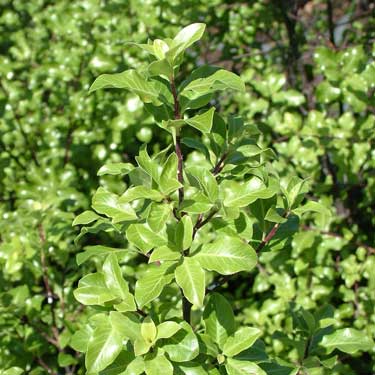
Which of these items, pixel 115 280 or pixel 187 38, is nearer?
pixel 187 38

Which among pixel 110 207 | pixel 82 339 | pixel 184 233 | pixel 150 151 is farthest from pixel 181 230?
pixel 150 151

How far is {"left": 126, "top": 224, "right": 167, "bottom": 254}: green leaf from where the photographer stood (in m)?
1.22

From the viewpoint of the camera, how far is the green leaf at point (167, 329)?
3.76 feet

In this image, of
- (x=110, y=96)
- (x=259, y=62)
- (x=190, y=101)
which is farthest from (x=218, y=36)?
(x=190, y=101)

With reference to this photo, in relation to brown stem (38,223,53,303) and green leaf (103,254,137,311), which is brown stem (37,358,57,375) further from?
green leaf (103,254,137,311)

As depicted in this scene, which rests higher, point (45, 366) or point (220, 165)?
point (220, 165)

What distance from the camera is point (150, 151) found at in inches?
108

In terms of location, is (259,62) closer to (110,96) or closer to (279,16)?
(279,16)

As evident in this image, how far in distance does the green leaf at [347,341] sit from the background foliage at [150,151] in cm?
22

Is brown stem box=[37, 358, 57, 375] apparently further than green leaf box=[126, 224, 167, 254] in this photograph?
Yes

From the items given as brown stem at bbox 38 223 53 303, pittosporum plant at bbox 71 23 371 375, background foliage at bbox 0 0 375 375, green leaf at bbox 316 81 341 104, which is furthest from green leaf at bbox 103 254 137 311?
green leaf at bbox 316 81 341 104

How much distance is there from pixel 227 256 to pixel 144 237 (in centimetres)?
19

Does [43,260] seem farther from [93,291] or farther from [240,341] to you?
[240,341]

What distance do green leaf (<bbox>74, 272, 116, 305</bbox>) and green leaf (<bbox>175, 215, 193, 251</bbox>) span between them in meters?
0.19
